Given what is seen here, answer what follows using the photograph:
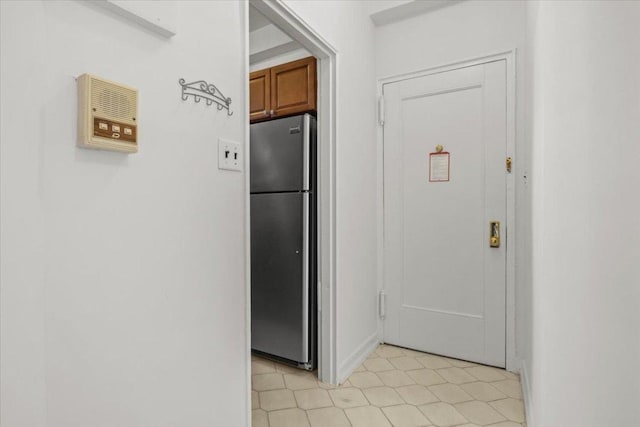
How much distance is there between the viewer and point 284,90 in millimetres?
2361

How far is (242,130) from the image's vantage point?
1.39 meters

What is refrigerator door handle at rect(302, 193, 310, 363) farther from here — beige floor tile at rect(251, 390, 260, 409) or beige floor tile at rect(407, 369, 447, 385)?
beige floor tile at rect(407, 369, 447, 385)

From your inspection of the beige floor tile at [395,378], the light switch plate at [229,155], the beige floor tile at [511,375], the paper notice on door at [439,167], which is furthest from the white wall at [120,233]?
the beige floor tile at [511,375]

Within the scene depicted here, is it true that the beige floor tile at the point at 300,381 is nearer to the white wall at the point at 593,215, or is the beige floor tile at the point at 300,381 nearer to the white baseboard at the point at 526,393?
the white baseboard at the point at 526,393

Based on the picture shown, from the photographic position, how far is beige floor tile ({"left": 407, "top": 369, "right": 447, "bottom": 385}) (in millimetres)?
2096

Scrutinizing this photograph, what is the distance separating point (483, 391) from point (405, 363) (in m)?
0.52

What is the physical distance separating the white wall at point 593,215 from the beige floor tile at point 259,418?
1.24 metres

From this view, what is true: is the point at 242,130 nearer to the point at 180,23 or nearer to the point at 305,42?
the point at 180,23

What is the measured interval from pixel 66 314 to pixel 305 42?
5.52 feet

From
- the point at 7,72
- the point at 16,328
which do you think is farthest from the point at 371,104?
the point at 16,328

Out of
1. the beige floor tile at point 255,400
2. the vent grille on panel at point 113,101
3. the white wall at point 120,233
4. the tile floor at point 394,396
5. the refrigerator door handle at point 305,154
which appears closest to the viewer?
the white wall at point 120,233

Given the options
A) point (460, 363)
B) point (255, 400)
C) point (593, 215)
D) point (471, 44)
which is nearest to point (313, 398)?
point (255, 400)

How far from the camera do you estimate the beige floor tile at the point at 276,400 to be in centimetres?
185

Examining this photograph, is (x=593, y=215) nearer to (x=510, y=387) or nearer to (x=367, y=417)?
(x=367, y=417)
